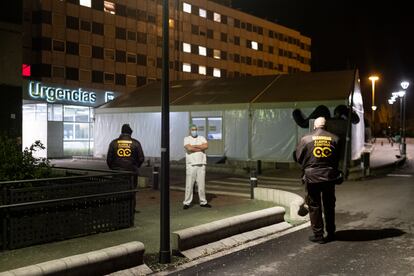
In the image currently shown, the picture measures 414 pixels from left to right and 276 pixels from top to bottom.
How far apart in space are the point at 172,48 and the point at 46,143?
35.7 metres

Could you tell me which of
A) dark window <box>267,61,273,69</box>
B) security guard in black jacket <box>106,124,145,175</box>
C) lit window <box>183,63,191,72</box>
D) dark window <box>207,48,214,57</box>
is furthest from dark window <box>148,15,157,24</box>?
security guard in black jacket <box>106,124,145,175</box>

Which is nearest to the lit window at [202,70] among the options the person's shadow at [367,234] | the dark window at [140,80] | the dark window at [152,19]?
the dark window at [152,19]

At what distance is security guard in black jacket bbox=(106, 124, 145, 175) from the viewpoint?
10.4 meters

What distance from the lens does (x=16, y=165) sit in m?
7.89

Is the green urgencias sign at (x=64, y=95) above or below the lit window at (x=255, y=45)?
below

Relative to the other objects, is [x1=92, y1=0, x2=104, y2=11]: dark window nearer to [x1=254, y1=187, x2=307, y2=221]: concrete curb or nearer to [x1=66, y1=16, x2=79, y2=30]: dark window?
[x1=66, y1=16, x2=79, y2=30]: dark window

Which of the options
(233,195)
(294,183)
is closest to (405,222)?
(233,195)

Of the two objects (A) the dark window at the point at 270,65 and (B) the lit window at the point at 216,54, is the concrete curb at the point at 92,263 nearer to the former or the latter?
(B) the lit window at the point at 216,54

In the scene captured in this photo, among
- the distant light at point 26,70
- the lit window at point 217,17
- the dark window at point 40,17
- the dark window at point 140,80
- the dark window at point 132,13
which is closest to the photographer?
the distant light at point 26,70

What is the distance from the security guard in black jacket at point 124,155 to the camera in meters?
10.4

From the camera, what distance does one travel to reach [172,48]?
214 ft

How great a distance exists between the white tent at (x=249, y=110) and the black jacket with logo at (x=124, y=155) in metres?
13.2

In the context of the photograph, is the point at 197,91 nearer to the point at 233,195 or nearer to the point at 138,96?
the point at 138,96

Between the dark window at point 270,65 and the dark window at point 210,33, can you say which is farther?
the dark window at point 270,65
